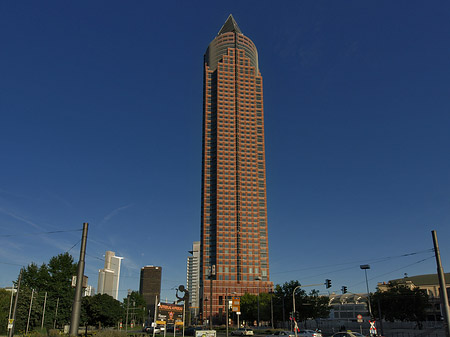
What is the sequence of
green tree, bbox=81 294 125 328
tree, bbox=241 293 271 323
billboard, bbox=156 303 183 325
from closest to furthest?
billboard, bbox=156 303 183 325 < green tree, bbox=81 294 125 328 < tree, bbox=241 293 271 323

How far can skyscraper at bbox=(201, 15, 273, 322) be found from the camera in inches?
6457

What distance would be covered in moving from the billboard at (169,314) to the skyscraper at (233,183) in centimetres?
12138

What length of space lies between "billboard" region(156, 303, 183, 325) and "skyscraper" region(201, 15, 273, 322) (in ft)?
398

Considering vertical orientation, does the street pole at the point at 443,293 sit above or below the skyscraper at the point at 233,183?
below

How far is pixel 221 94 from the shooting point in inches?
7328

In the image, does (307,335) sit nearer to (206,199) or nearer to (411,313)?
(411,313)

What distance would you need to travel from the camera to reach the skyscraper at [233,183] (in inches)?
6457

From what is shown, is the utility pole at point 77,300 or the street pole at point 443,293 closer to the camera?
the street pole at point 443,293

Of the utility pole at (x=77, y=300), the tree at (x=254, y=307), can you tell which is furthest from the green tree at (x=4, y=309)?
the tree at (x=254, y=307)

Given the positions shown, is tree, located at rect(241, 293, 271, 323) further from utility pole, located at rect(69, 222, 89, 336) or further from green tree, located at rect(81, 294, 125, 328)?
utility pole, located at rect(69, 222, 89, 336)

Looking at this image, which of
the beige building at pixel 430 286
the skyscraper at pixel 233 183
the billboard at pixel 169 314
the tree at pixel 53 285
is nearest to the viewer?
the billboard at pixel 169 314

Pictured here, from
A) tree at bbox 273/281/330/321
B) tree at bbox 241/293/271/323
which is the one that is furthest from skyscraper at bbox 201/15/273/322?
tree at bbox 273/281/330/321

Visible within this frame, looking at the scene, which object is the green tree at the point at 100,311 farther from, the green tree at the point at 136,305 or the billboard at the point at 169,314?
the billboard at the point at 169,314

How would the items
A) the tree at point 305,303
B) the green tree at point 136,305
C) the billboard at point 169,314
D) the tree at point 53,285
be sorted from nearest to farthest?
the billboard at point 169,314
the tree at point 53,285
the tree at point 305,303
the green tree at point 136,305
